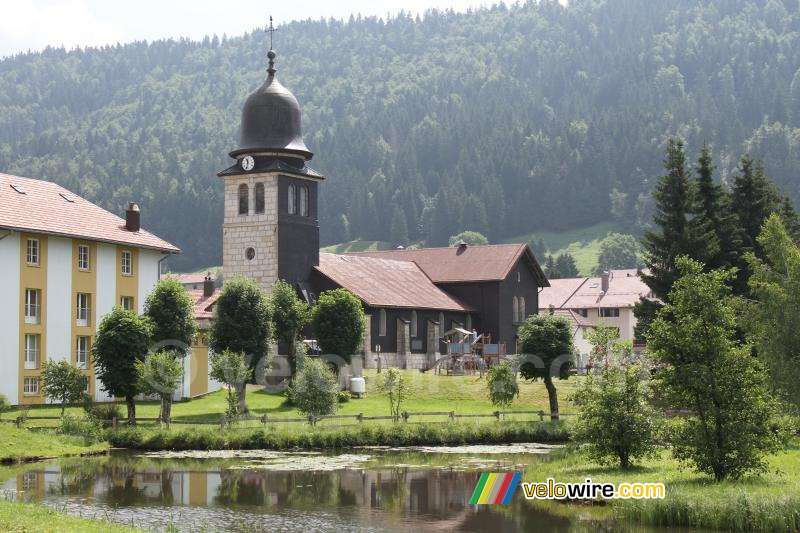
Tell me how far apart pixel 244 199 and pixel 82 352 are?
19546 mm

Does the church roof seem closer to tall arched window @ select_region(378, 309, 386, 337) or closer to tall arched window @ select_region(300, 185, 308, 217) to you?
tall arched window @ select_region(300, 185, 308, 217)

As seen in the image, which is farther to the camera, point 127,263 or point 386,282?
point 386,282

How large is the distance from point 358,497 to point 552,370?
24.6 metres

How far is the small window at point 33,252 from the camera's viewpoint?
55.8 metres

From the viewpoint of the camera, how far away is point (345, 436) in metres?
48.1

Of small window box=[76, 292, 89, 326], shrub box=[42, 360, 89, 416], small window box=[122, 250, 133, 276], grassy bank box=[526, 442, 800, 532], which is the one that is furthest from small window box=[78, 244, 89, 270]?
grassy bank box=[526, 442, 800, 532]

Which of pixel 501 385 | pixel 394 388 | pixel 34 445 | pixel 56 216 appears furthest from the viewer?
pixel 394 388

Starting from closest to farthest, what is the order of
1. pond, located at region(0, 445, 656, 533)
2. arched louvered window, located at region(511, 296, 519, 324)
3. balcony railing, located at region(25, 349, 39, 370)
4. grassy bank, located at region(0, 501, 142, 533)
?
grassy bank, located at region(0, 501, 142, 533), pond, located at region(0, 445, 656, 533), balcony railing, located at region(25, 349, 39, 370), arched louvered window, located at region(511, 296, 519, 324)

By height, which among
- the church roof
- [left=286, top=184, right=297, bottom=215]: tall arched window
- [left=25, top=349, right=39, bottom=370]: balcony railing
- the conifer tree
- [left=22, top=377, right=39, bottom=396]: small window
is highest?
the church roof

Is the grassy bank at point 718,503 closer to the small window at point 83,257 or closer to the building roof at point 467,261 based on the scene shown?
the small window at point 83,257

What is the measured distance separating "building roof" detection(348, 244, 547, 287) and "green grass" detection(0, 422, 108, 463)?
135 ft

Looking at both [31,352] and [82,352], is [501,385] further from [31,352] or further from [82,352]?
[31,352]

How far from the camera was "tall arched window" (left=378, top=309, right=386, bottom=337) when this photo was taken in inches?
2936

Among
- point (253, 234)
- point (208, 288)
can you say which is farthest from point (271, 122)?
point (208, 288)
